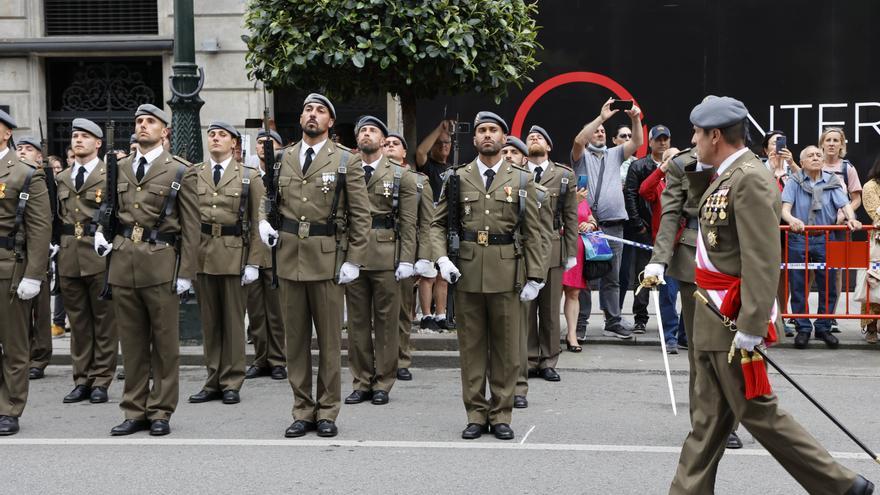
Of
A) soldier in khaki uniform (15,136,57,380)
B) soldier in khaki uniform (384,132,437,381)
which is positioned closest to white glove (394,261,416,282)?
soldier in khaki uniform (384,132,437,381)

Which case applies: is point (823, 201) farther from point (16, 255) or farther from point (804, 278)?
point (16, 255)

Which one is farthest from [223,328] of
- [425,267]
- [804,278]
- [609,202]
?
[804,278]

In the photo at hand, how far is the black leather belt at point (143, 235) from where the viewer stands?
7664mm

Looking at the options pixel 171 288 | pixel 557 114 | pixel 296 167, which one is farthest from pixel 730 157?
pixel 557 114

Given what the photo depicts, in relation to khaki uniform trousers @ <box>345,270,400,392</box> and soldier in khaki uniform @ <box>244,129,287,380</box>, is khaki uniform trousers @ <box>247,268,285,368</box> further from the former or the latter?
khaki uniform trousers @ <box>345,270,400,392</box>

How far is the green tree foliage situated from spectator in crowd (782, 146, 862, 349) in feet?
10.4

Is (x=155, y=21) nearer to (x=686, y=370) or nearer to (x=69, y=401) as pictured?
(x=69, y=401)

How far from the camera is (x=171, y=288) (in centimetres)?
773

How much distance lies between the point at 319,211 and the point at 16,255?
2.10m

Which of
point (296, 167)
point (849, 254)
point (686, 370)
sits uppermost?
point (296, 167)

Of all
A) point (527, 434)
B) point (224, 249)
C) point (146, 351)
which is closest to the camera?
point (527, 434)

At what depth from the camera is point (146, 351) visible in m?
7.75

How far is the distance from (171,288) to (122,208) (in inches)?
24.9

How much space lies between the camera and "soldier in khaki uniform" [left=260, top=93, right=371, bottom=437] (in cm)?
759
